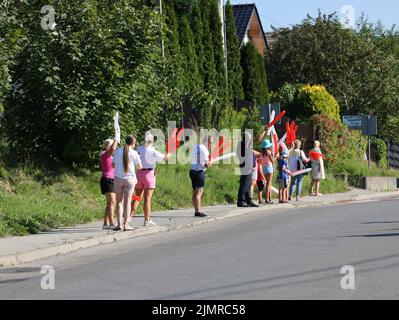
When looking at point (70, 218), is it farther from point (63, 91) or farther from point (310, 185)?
point (310, 185)

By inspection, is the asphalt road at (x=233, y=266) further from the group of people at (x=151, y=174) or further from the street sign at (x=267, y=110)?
the street sign at (x=267, y=110)

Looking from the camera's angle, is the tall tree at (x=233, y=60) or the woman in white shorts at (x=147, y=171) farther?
the tall tree at (x=233, y=60)

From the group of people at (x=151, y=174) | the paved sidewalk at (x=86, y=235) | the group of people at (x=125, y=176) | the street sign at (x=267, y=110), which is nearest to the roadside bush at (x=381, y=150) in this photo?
the group of people at (x=151, y=174)

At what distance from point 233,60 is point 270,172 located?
15472 millimetres

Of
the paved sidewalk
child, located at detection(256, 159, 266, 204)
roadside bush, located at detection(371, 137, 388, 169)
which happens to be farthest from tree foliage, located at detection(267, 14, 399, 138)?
the paved sidewalk

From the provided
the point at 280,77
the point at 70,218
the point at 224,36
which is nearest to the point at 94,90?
the point at 70,218

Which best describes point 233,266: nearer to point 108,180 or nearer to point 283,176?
point 108,180

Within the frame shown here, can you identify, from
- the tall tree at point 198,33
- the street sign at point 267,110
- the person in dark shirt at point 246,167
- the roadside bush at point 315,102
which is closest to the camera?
the person in dark shirt at point 246,167

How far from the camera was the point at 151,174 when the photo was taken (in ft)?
55.9

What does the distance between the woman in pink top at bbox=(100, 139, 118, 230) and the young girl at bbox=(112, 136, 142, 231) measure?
1.41 ft

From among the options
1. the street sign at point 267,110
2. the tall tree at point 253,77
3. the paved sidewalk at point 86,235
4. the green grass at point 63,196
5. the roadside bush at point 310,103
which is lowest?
the paved sidewalk at point 86,235

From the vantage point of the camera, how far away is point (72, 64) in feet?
61.6

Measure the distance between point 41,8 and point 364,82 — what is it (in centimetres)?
2997

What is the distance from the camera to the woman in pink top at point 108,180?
16.4 metres
